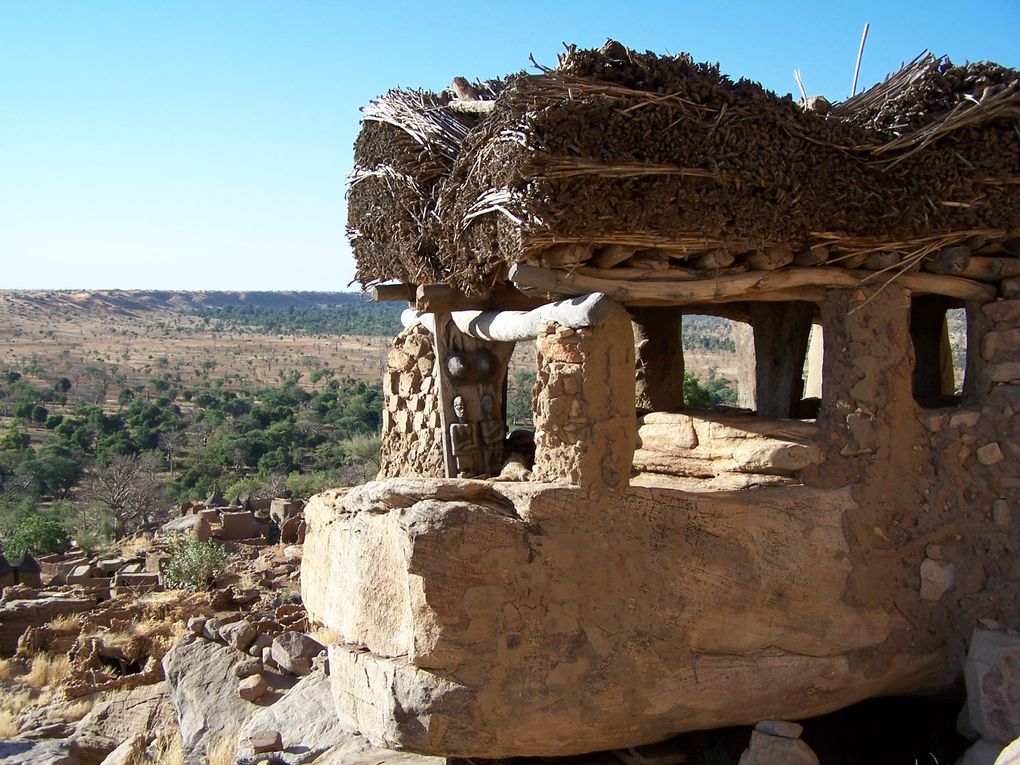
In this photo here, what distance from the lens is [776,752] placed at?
507 centimetres

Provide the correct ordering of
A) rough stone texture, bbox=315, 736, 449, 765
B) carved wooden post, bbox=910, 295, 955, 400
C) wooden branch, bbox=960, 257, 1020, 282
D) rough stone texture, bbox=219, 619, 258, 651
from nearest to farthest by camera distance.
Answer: rough stone texture, bbox=315, 736, 449, 765 → wooden branch, bbox=960, 257, 1020, 282 → carved wooden post, bbox=910, 295, 955, 400 → rough stone texture, bbox=219, 619, 258, 651

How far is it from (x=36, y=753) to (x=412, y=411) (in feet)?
12.1

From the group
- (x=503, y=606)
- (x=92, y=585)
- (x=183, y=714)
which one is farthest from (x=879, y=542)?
(x=92, y=585)

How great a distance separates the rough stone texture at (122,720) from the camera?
7.59 m

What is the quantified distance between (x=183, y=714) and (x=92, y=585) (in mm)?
6565

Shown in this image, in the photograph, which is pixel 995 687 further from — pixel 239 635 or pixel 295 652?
pixel 239 635

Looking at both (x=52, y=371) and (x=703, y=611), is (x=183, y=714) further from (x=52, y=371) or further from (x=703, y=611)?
(x=52, y=371)

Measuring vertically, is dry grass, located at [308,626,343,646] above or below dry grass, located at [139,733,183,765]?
above

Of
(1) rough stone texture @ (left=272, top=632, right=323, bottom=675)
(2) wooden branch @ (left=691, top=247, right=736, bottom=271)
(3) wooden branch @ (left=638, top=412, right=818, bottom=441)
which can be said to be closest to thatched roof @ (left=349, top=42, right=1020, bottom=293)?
(2) wooden branch @ (left=691, top=247, right=736, bottom=271)

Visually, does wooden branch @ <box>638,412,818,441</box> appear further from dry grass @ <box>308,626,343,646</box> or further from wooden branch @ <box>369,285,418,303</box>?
dry grass @ <box>308,626,343,646</box>

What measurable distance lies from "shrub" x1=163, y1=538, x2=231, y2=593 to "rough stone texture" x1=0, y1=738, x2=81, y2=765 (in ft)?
16.6

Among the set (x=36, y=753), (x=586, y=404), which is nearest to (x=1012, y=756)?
(x=586, y=404)

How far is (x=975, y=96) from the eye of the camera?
5719 millimetres

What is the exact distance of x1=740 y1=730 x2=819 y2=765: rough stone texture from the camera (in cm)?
505
